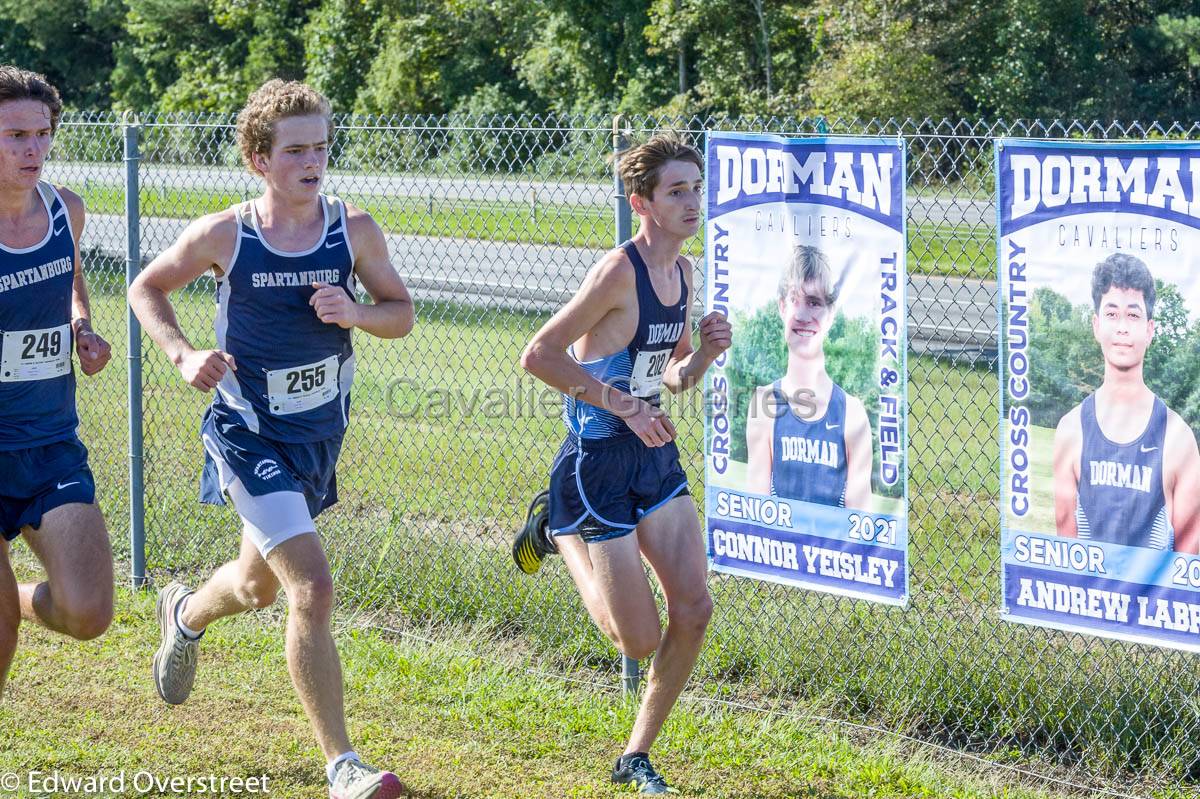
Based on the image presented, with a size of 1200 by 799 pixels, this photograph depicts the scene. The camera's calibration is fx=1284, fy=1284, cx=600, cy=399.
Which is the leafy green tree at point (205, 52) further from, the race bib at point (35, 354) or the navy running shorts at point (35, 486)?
the navy running shorts at point (35, 486)

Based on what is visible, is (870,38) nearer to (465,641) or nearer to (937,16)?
(937,16)

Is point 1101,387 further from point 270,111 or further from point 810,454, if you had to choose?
point 270,111

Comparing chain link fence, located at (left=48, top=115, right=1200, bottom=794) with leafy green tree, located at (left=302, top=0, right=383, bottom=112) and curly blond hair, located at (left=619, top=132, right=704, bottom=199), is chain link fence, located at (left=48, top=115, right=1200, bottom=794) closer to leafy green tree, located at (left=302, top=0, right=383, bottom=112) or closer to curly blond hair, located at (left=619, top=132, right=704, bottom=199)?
curly blond hair, located at (left=619, top=132, right=704, bottom=199)

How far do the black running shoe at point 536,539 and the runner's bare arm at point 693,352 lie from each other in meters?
0.64

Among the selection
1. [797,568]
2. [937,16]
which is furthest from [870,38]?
[797,568]

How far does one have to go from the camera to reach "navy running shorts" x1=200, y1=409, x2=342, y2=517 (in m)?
4.38

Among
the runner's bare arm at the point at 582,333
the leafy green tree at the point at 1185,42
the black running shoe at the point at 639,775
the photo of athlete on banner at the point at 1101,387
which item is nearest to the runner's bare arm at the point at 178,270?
the runner's bare arm at the point at 582,333

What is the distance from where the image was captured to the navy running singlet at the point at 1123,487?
432 cm

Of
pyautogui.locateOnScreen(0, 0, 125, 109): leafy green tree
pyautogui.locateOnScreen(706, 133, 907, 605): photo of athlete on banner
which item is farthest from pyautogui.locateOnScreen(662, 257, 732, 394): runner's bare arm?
pyautogui.locateOnScreen(0, 0, 125, 109): leafy green tree

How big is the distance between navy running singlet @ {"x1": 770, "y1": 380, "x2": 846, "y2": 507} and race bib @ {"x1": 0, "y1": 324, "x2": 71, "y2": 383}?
269cm

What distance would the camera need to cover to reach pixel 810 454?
16.7 feet

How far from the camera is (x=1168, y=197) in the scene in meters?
4.20

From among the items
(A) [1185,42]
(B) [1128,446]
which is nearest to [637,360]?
(B) [1128,446]

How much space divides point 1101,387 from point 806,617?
180 cm
